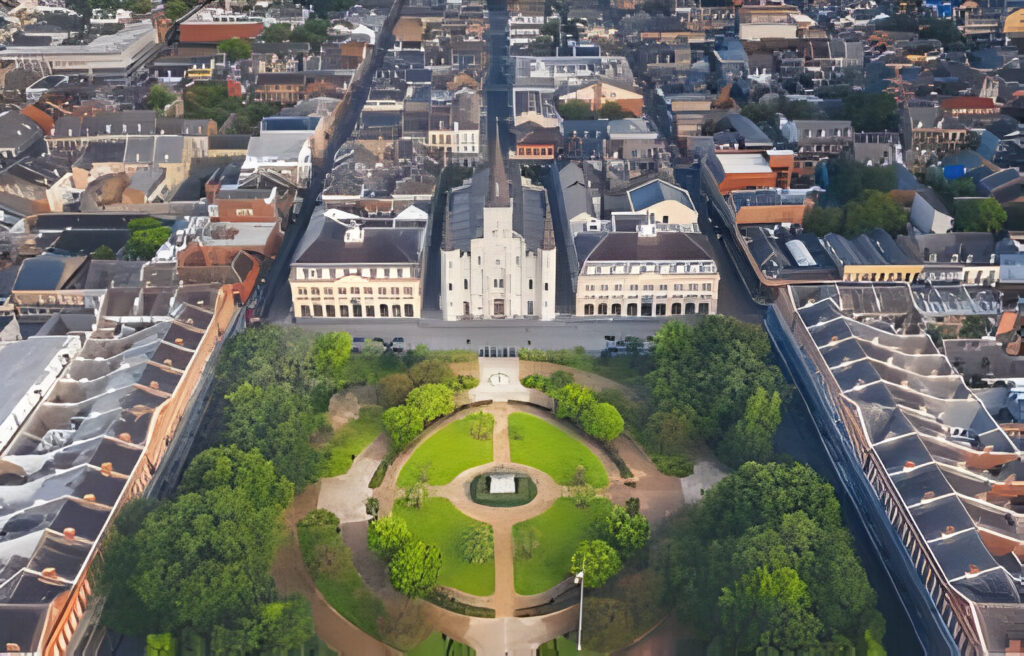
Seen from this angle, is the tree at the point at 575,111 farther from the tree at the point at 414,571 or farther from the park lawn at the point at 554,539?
the tree at the point at 414,571

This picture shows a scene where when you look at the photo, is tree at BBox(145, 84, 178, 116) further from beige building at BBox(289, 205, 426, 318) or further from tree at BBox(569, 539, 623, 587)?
tree at BBox(569, 539, 623, 587)

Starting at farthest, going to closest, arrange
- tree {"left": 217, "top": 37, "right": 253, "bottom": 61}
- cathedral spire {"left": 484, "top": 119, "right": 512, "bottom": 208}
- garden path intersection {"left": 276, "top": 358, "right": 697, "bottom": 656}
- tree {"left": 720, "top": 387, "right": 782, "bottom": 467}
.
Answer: tree {"left": 217, "top": 37, "right": 253, "bottom": 61}
cathedral spire {"left": 484, "top": 119, "right": 512, "bottom": 208}
tree {"left": 720, "top": 387, "right": 782, "bottom": 467}
garden path intersection {"left": 276, "top": 358, "right": 697, "bottom": 656}

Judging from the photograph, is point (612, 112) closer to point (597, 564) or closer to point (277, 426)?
point (277, 426)

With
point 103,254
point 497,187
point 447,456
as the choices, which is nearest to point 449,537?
point 447,456

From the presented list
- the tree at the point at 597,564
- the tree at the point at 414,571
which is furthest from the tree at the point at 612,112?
the tree at the point at 414,571

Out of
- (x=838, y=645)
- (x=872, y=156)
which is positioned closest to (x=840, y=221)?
(x=872, y=156)

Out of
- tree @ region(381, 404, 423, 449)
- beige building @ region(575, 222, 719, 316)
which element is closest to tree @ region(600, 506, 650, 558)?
tree @ region(381, 404, 423, 449)
